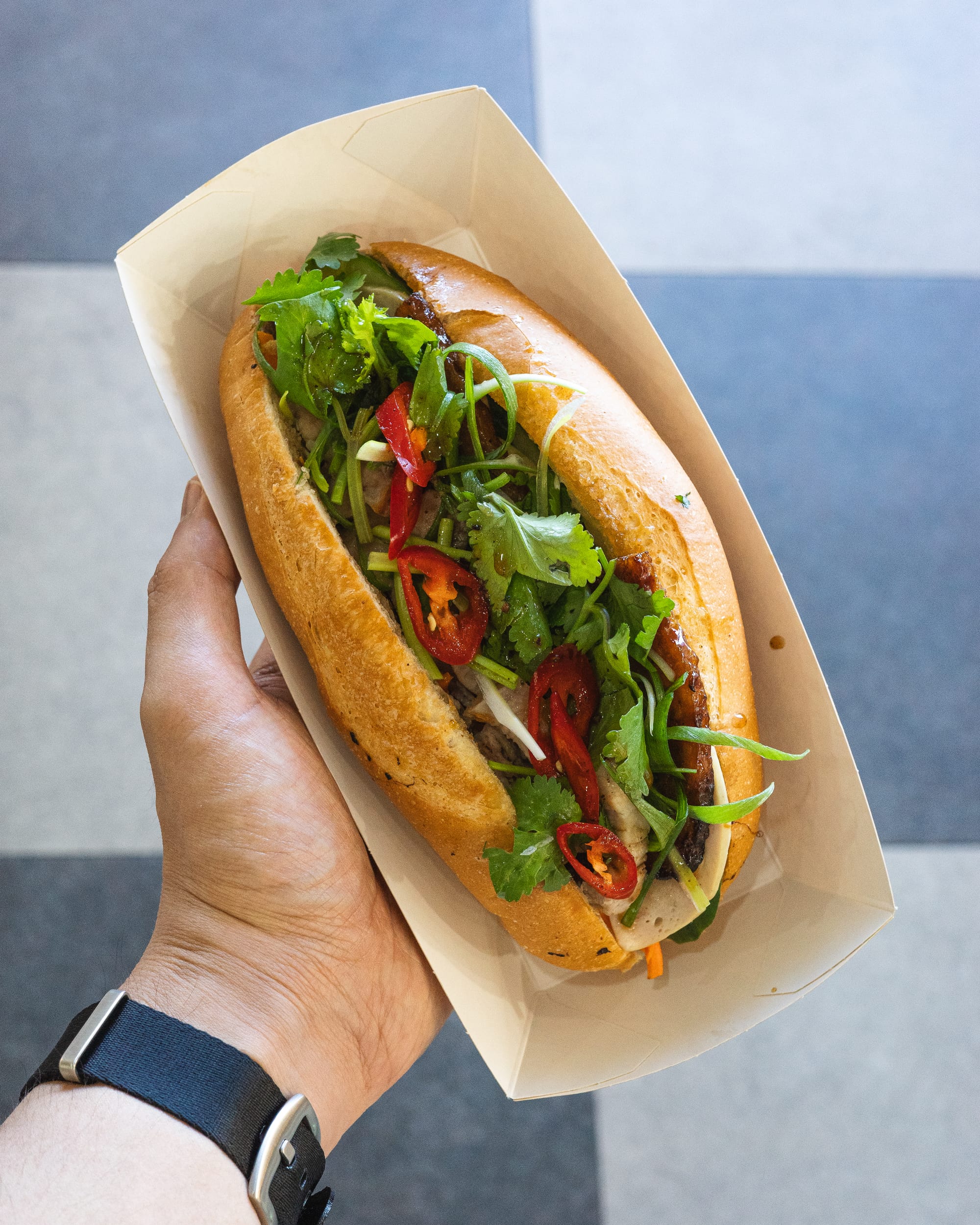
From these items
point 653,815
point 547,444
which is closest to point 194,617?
point 547,444

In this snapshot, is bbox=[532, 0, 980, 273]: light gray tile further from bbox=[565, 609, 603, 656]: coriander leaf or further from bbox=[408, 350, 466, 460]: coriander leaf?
bbox=[565, 609, 603, 656]: coriander leaf

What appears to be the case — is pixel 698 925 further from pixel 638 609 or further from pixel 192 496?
pixel 192 496

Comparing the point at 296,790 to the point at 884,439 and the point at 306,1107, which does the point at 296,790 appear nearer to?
the point at 306,1107

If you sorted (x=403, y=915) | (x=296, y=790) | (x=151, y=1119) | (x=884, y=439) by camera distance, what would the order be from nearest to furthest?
(x=151, y=1119) < (x=296, y=790) < (x=403, y=915) < (x=884, y=439)

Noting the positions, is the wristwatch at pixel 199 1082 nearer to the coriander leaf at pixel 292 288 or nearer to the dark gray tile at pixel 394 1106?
the dark gray tile at pixel 394 1106

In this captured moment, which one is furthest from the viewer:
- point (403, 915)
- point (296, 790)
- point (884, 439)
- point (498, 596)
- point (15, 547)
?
point (884, 439)

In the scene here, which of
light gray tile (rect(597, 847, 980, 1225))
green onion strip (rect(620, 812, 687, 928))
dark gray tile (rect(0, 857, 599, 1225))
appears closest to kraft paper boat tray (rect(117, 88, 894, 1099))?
green onion strip (rect(620, 812, 687, 928))

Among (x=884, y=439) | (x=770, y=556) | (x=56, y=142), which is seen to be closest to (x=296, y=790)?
(x=770, y=556)

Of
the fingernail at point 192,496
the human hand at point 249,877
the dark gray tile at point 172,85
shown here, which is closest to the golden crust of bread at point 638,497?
the fingernail at point 192,496
